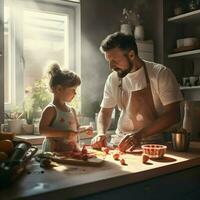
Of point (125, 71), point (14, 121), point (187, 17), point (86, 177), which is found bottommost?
point (86, 177)

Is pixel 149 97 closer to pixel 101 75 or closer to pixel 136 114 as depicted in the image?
pixel 136 114

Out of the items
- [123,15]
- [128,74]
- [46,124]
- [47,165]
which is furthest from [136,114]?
[123,15]

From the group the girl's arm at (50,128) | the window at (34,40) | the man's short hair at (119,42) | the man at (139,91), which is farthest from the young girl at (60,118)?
the window at (34,40)

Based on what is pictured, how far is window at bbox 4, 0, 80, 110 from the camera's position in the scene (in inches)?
102

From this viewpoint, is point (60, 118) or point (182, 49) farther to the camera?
point (182, 49)

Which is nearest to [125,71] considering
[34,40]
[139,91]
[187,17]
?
[139,91]

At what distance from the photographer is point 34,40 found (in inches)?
107

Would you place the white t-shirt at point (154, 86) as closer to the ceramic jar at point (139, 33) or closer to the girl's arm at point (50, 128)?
the girl's arm at point (50, 128)

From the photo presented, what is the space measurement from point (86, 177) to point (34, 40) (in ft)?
6.43

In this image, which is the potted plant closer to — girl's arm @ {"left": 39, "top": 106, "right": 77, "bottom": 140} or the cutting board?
girl's arm @ {"left": 39, "top": 106, "right": 77, "bottom": 140}

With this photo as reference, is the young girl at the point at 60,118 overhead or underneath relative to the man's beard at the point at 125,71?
underneath

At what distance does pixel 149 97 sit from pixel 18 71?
4.32 feet

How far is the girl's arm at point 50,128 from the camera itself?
139cm

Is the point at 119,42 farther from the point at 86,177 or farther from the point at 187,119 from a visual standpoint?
the point at 86,177
